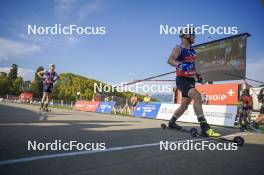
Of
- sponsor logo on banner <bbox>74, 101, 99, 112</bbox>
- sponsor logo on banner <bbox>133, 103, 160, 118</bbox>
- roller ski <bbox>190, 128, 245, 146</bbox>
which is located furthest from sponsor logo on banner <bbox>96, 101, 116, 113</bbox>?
roller ski <bbox>190, 128, 245, 146</bbox>

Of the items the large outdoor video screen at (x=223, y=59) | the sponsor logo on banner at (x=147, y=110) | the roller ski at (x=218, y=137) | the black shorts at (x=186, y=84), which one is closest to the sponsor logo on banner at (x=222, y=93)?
the large outdoor video screen at (x=223, y=59)

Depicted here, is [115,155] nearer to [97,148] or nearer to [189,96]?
[97,148]

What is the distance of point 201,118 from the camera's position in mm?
5578

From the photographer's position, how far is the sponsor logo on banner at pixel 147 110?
1850 centimetres

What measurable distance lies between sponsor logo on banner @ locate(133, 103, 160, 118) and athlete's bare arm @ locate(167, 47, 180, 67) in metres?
12.4

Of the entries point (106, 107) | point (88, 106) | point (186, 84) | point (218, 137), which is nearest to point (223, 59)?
point (106, 107)

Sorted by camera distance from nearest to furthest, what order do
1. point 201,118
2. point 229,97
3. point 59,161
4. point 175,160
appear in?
1. point 59,161
2. point 175,160
3. point 201,118
4. point 229,97

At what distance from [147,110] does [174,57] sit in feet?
44.4

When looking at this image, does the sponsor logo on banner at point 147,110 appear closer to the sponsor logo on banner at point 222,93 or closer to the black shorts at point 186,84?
the sponsor logo on banner at point 222,93

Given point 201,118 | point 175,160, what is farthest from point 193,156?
point 201,118

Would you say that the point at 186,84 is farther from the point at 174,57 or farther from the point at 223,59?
the point at 223,59

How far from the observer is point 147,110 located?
19438mm

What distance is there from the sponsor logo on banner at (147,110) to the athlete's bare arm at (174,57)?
12.4 metres

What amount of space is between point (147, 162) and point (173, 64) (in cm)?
325
